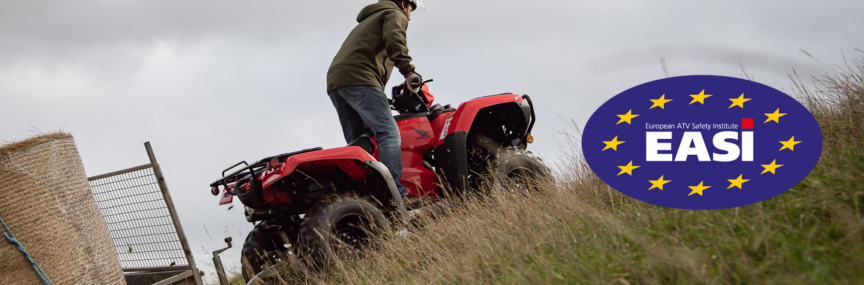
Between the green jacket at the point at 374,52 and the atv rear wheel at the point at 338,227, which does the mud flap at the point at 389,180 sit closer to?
the atv rear wheel at the point at 338,227

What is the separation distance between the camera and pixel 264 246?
422 cm

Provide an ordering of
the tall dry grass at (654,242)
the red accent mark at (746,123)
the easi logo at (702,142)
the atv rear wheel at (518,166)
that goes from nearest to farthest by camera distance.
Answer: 1. the tall dry grass at (654,242)
2. the easi logo at (702,142)
3. the red accent mark at (746,123)
4. the atv rear wheel at (518,166)

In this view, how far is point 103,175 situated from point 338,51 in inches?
85.0

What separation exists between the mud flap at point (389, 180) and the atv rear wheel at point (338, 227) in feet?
0.46

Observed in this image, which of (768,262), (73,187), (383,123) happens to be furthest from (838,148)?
(73,187)

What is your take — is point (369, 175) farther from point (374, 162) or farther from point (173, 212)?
point (173, 212)

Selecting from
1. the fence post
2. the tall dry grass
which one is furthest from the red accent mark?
the fence post

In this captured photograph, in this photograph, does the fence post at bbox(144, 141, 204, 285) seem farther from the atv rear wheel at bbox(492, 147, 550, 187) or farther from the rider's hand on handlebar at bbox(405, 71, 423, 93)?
the atv rear wheel at bbox(492, 147, 550, 187)

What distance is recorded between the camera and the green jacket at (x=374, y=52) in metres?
4.21

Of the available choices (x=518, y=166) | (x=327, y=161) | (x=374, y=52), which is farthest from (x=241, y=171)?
(x=518, y=166)

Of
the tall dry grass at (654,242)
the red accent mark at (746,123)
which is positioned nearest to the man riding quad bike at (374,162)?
the tall dry grass at (654,242)

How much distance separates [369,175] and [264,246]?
0.97 meters

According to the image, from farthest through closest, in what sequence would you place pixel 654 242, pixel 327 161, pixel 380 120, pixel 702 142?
pixel 380 120 < pixel 327 161 < pixel 702 142 < pixel 654 242

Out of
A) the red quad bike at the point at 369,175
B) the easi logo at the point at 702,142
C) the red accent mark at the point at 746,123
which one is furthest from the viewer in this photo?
the red quad bike at the point at 369,175
